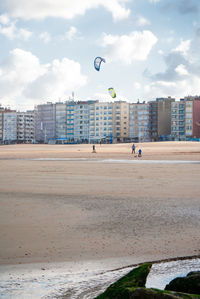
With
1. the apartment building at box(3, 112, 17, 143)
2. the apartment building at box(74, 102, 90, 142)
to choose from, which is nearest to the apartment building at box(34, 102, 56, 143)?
the apartment building at box(3, 112, 17, 143)

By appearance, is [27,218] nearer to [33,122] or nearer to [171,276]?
[171,276]

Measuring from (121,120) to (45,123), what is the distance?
118 feet

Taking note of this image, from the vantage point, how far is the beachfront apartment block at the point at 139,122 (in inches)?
5477

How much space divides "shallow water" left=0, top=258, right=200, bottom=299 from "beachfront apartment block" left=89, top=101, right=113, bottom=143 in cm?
13302

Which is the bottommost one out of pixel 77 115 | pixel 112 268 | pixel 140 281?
pixel 112 268

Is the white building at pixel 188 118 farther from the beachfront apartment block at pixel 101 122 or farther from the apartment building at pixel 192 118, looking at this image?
the beachfront apartment block at pixel 101 122

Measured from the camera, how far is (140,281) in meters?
3.50

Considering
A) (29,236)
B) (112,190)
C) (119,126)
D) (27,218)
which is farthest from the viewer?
(119,126)

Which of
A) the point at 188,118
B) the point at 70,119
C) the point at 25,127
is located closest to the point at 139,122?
the point at 188,118

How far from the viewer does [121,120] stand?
141 metres

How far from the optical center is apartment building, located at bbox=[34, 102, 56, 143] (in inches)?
6196

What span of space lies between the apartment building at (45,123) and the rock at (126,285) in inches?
5969

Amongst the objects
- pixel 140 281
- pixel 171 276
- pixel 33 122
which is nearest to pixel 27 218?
pixel 171 276

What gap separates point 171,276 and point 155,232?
8.69ft
